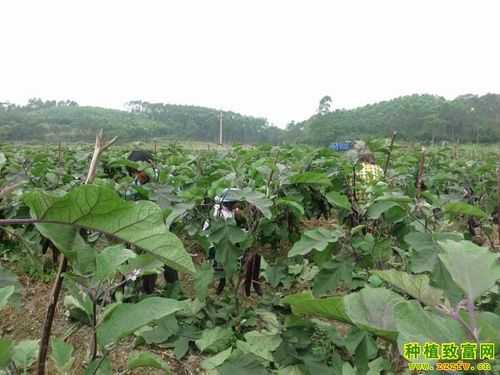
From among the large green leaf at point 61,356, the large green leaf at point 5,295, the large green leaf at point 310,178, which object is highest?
the large green leaf at point 310,178

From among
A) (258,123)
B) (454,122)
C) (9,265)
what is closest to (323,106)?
(258,123)

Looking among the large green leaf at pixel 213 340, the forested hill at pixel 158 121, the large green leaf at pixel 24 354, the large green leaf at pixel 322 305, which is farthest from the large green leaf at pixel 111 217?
the forested hill at pixel 158 121

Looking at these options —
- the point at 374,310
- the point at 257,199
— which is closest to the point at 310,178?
the point at 257,199

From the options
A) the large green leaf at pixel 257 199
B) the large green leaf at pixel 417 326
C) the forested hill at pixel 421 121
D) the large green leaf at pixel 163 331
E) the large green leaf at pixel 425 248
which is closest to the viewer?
the large green leaf at pixel 417 326

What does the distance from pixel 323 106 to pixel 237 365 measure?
197ft

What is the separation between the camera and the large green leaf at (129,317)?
700 millimetres

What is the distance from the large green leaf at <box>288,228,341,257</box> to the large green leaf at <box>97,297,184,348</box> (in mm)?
855

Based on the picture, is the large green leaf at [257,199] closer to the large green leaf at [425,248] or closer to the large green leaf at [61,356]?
the large green leaf at [425,248]

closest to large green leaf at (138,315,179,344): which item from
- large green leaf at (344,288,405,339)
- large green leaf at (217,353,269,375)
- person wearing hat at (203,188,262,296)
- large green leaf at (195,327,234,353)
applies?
large green leaf at (195,327,234,353)

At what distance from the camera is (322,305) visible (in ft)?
2.27

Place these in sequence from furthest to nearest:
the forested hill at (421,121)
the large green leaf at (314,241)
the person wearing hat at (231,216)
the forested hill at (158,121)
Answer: the forested hill at (158,121)
the forested hill at (421,121)
the person wearing hat at (231,216)
the large green leaf at (314,241)

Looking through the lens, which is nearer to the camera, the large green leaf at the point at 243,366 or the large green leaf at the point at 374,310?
the large green leaf at the point at 374,310

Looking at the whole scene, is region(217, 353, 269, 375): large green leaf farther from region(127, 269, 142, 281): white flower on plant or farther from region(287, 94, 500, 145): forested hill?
region(287, 94, 500, 145): forested hill

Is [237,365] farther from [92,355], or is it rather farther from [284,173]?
[284,173]
